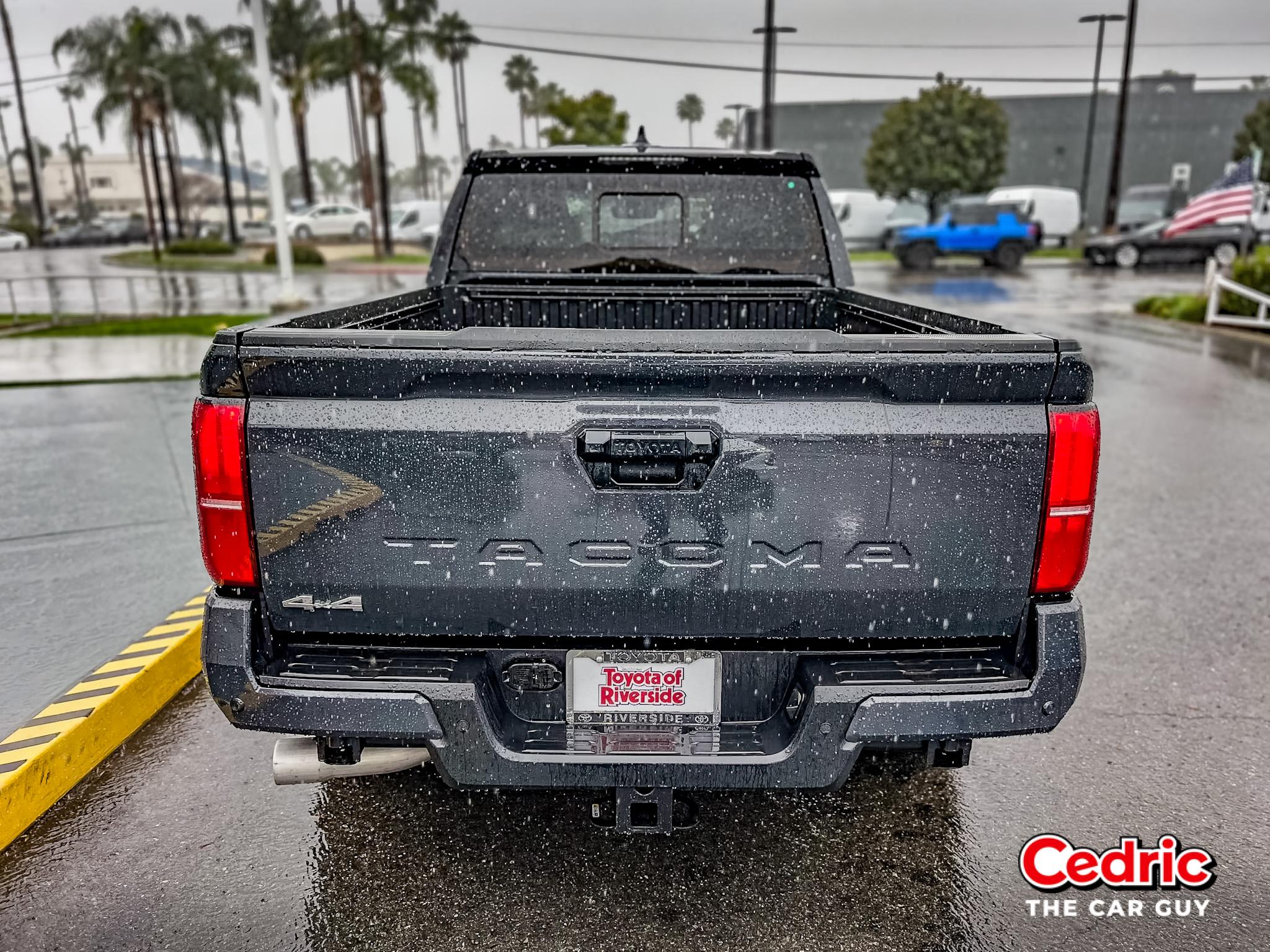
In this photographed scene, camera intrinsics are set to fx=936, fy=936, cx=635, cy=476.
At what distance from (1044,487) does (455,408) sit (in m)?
1.40

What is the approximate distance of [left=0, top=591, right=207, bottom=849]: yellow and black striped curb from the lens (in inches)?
119

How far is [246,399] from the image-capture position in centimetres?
218

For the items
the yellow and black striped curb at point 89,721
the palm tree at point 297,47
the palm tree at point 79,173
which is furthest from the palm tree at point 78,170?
the yellow and black striped curb at point 89,721

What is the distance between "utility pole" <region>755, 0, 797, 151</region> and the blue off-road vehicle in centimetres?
515

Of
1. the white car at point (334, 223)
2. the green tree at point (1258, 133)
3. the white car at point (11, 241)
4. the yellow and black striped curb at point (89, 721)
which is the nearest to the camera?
the yellow and black striped curb at point (89, 721)

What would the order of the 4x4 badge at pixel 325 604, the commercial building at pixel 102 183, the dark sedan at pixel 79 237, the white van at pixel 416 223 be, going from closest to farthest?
the 4x4 badge at pixel 325 604
the white van at pixel 416 223
the dark sedan at pixel 79 237
the commercial building at pixel 102 183

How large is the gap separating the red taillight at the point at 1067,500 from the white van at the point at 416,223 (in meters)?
39.5

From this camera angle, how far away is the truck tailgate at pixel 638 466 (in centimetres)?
216

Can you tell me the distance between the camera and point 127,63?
43781mm

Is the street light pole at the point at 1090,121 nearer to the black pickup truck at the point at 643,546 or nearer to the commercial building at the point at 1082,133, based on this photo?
the commercial building at the point at 1082,133

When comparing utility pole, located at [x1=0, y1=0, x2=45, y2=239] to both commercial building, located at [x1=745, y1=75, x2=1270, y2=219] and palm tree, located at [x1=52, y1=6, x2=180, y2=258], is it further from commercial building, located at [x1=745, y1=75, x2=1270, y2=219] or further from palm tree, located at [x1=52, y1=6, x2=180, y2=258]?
commercial building, located at [x1=745, y1=75, x2=1270, y2=219]

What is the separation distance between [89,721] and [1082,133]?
57275mm

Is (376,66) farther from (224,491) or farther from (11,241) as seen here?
(224,491)

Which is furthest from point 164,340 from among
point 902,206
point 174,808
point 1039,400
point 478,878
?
point 902,206
